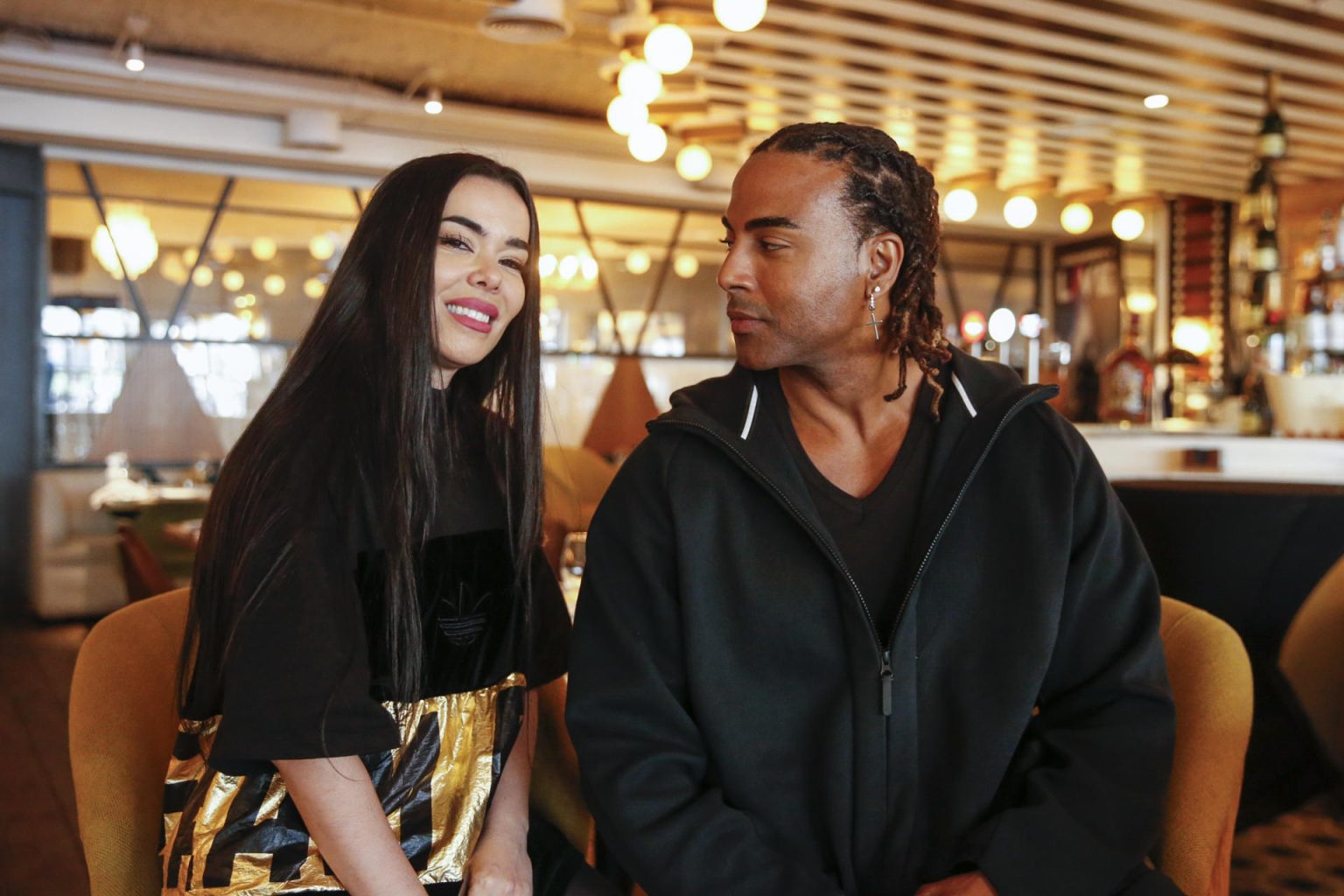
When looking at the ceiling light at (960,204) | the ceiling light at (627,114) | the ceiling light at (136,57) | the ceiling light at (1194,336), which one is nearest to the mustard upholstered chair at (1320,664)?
the ceiling light at (627,114)

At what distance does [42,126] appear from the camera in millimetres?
6973

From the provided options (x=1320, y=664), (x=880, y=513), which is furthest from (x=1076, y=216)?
(x=880, y=513)

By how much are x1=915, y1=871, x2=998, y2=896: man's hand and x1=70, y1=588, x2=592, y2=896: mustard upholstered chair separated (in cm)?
99

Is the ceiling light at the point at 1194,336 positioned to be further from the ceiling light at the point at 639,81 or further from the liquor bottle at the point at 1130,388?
the ceiling light at the point at 639,81

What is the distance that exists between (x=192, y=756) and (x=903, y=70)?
5.64 m

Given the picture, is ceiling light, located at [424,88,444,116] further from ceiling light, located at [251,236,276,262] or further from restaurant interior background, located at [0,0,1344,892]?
ceiling light, located at [251,236,276,262]

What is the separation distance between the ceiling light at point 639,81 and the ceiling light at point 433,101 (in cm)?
268

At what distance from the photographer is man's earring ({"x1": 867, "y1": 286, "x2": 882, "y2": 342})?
1621 mm

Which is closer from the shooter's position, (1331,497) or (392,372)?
(392,372)

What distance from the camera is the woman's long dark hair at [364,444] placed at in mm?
1342

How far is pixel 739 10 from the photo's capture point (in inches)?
152

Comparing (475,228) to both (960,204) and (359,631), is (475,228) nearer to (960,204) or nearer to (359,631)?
(359,631)

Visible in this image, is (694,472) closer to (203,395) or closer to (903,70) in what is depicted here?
(903,70)

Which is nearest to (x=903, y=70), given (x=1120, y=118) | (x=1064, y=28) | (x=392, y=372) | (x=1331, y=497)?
(x=1064, y=28)
